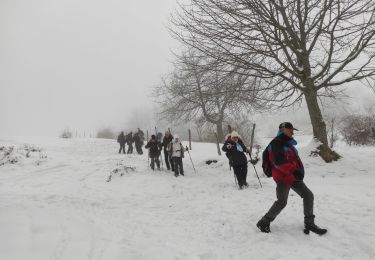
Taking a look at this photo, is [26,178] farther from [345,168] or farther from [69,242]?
[345,168]

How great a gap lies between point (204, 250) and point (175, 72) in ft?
78.4

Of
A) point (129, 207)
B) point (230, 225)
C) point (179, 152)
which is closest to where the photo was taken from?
point (230, 225)

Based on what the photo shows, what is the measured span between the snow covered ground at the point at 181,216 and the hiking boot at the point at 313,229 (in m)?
0.10

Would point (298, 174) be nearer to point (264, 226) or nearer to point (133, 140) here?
point (264, 226)

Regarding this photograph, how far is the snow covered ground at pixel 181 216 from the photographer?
5.21 meters

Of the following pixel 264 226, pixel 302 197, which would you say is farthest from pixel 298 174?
pixel 264 226

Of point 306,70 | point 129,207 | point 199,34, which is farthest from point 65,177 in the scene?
point 306,70

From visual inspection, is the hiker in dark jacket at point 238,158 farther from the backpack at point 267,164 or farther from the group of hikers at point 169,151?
the backpack at point 267,164

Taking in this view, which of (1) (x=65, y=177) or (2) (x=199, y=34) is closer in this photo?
(2) (x=199, y=34)

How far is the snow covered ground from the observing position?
17.1ft

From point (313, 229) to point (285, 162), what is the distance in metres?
1.10

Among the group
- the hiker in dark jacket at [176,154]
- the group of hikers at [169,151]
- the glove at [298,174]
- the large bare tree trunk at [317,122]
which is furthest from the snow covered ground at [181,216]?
the glove at [298,174]

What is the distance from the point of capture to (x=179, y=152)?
1360 cm

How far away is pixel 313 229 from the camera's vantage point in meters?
5.53
